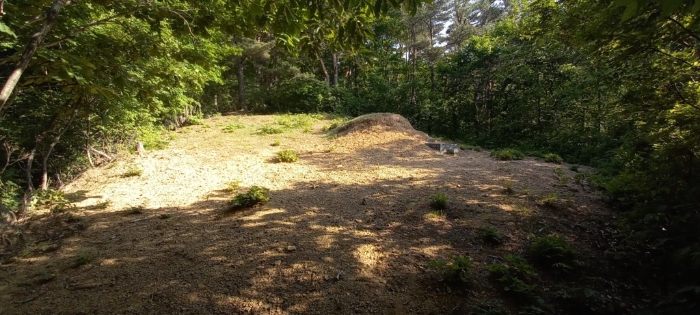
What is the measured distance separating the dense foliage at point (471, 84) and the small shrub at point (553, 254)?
0.67 metres

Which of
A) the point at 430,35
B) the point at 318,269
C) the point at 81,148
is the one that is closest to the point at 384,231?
the point at 318,269

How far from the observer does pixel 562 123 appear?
11.9 meters

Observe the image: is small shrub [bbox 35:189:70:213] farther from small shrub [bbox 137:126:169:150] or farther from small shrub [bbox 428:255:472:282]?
small shrub [bbox 428:255:472:282]

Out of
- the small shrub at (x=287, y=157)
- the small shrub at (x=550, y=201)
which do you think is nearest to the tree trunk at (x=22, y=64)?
the small shrub at (x=550, y=201)

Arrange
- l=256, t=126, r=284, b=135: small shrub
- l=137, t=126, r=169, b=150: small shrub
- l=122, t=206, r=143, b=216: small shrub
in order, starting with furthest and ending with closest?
l=256, t=126, r=284, b=135: small shrub < l=137, t=126, r=169, b=150: small shrub < l=122, t=206, r=143, b=216: small shrub

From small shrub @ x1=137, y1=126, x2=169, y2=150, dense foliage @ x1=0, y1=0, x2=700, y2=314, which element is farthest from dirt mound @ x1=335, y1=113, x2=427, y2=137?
small shrub @ x1=137, y1=126, x2=169, y2=150

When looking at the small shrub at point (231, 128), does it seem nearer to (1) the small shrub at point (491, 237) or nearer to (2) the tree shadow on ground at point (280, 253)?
(2) the tree shadow on ground at point (280, 253)

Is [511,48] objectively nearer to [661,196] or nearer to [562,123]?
[562,123]

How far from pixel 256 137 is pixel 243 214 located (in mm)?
7228

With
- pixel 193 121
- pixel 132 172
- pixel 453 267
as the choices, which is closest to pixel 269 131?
pixel 193 121

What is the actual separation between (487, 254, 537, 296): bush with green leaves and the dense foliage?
94 cm

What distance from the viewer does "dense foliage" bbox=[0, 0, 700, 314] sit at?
222 cm

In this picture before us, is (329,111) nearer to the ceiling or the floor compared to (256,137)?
nearer to the ceiling

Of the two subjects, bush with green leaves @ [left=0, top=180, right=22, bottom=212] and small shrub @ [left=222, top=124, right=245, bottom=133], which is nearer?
bush with green leaves @ [left=0, top=180, right=22, bottom=212]
